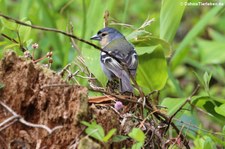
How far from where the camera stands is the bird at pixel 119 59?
4.12 meters

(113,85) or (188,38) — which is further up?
(188,38)

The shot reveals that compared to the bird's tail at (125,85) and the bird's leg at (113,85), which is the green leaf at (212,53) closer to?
the bird's leg at (113,85)

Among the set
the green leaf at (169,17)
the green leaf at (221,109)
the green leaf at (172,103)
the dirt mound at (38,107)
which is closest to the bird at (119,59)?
the green leaf at (169,17)

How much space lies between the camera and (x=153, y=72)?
4.30 metres

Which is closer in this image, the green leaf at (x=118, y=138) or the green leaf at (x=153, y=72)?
the green leaf at (x=118, y=138)

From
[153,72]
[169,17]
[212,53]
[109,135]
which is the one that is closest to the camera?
[109,135]

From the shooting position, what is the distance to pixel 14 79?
10.3 feet

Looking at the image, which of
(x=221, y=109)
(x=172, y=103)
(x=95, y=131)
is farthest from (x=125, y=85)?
(x=95, y=131)

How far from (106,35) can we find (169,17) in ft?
2.46

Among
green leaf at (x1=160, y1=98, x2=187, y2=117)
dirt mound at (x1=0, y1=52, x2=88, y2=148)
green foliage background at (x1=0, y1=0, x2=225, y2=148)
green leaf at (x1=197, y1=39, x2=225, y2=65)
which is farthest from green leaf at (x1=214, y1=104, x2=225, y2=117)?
green leaf at (x1=197, y1=39, x2=225, y2=65)

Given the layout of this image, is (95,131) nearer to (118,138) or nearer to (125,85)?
(118,138)

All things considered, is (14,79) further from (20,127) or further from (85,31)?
(85,31)

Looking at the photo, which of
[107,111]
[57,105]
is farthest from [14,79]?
[107,111]

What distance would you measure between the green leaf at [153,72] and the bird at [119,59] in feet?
0.25
